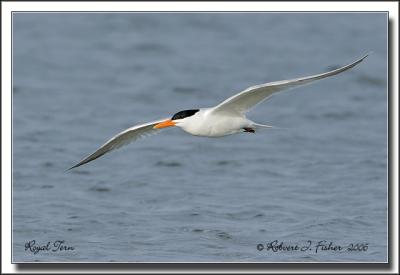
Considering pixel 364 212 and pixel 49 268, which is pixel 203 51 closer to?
pixel 364 212

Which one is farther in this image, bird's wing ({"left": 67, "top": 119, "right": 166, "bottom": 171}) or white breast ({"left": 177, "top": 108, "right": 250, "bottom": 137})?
bird's wing ({"left": 67, "top": 119, "right": 166, "bottom": 171})

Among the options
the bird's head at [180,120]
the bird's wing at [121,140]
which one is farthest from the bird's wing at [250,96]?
the bird's wing at [121,140]

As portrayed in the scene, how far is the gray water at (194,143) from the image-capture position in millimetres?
9609

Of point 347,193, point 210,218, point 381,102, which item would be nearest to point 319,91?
point 381,102

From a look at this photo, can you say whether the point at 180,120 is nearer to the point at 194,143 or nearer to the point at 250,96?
the point at 250,96

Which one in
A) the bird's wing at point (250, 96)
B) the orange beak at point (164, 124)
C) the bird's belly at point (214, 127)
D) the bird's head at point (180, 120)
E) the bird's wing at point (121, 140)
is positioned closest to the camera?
the bird's wing at point (250, 96)

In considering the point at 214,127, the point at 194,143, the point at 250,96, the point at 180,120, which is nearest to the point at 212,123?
the point at 214,127

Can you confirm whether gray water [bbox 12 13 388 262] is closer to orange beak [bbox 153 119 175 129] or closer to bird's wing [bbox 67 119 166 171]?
bird's wing [bbox 67 119 166 171]

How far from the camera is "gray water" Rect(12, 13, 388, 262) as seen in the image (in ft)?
31.5

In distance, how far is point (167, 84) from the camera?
17719 millimetres

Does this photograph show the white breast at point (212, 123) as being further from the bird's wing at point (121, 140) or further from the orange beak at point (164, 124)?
the bird's wing at point (121, 140)

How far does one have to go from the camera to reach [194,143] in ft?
46.9

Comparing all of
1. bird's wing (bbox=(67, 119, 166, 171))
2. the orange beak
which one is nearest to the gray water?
bird's wing (bbox=(67, 119, 166, 171))

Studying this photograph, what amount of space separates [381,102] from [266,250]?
8355 mm
